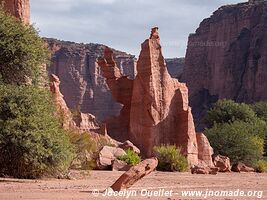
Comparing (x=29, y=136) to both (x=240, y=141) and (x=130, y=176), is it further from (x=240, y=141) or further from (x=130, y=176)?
(x=240, y=141)

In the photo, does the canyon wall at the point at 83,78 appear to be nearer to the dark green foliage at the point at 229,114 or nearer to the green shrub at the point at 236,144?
the dark green foliage at the point at 229,114

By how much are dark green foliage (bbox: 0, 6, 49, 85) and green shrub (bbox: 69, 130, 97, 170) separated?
4800mm

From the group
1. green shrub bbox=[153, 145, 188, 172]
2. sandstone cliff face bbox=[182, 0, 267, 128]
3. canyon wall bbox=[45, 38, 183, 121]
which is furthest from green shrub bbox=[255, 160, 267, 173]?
canyon wall bbox=[45, 38, 183, 121]

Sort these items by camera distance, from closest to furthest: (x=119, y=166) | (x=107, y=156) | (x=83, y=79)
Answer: (x=119, y=166), (x=107, y=156), (x=83, y=79)

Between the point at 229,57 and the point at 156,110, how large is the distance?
64.2 m

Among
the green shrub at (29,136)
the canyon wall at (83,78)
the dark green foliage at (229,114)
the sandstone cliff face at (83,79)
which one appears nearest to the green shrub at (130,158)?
the green shrub at (29,136)

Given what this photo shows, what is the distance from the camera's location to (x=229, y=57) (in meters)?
101

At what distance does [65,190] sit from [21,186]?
1676 millimetres

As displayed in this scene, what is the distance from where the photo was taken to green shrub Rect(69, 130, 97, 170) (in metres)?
26.5

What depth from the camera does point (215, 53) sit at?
10456 centimetres

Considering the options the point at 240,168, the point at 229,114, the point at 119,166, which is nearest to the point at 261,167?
the point at 240,168

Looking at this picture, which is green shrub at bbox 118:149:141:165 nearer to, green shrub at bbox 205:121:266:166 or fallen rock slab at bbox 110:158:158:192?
green shrub at bbox 205:121:266:166

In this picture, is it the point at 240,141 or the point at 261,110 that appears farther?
the point at 261,110

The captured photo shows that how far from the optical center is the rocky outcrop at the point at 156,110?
3828 cm
